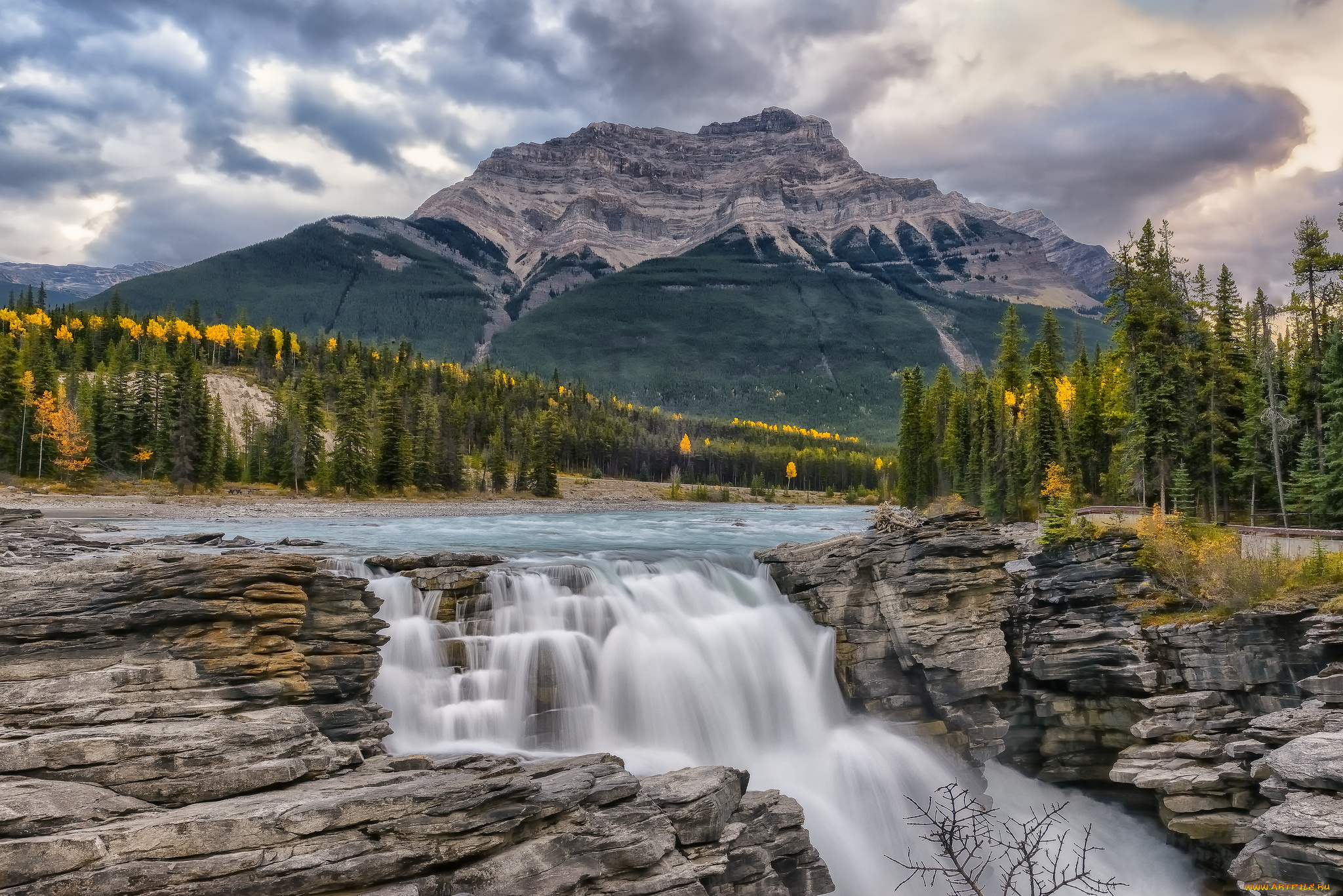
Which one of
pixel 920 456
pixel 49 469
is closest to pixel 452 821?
pixel 920 456

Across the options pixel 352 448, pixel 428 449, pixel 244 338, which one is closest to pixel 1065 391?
pixel 428 449

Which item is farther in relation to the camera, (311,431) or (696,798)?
(311,431)

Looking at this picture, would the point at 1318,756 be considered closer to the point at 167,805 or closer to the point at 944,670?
the point at 944,670

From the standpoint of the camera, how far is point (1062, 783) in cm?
2116

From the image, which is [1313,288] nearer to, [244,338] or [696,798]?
[696,798]

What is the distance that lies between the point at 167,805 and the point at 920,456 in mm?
A: 85507

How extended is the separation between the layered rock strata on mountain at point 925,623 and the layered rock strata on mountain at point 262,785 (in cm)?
937

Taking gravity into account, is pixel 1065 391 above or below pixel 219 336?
below

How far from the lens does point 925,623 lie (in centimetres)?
2222

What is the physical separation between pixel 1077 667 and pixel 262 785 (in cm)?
2119

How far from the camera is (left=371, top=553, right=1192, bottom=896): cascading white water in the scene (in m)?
17.6

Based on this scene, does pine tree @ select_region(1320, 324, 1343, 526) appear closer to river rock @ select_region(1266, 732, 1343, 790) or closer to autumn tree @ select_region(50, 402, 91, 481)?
river rock @ select_region(1266, 732, 1343, 790)

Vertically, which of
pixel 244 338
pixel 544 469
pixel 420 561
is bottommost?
pixel 420 561

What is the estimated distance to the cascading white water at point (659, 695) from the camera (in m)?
17.6
